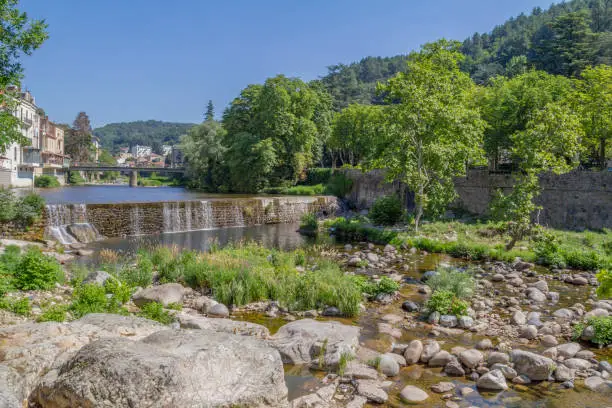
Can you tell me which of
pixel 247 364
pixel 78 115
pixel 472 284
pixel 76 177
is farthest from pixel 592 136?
pixel 78 115

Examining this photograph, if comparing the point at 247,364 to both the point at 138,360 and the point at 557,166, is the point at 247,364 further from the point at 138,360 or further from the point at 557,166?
the point at 557,166

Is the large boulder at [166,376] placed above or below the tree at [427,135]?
below

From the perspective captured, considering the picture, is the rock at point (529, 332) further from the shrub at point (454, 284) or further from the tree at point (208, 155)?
the tree at point (208, 155)

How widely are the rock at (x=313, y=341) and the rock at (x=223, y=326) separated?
0.39 m

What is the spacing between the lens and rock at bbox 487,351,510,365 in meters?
8.22

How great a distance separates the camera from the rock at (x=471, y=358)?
8250 millimetres

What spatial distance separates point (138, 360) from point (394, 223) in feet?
76.3

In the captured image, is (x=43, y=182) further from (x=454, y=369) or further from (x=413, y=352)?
(x=454, y=369)

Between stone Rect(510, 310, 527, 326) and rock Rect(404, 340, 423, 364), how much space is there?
10.8ft

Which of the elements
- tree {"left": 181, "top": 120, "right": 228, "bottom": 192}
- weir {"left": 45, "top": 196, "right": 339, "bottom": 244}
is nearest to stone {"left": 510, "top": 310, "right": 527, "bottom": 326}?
weir {"left": 45, "top": 196, "right": 339, "bottom": 244}

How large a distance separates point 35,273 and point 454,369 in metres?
9.91

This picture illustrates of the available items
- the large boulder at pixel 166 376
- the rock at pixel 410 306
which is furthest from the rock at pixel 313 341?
the rock at pixel 410 306

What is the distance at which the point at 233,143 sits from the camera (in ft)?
157

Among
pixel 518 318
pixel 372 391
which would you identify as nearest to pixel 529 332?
pixel 518 318
